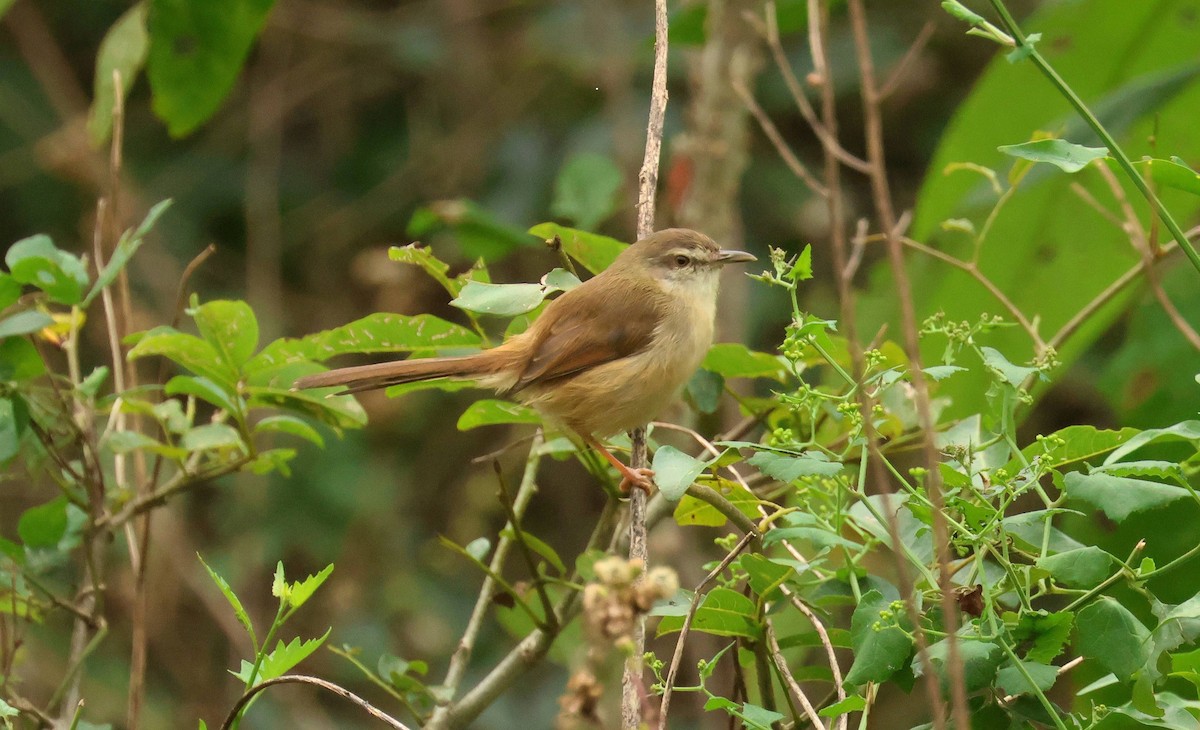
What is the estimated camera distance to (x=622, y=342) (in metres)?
3.69

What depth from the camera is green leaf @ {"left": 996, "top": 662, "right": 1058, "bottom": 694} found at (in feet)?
5.10

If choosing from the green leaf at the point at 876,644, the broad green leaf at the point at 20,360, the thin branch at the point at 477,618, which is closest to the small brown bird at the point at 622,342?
the thin branch at the point at 477,618

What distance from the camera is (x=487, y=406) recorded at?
8.18 feet

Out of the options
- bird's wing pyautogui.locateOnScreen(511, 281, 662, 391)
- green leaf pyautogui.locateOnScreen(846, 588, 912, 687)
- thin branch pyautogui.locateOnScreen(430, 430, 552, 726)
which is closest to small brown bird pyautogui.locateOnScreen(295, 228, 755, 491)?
bird's wing pyautogui.locateOnScreen(511, 281, 662, 391)

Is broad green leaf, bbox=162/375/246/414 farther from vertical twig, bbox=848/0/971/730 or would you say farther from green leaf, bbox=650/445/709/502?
vertical twig, bbox=848/0/971/730

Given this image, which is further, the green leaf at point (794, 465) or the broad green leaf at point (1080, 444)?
the broad green leaf at point (1080, 444)

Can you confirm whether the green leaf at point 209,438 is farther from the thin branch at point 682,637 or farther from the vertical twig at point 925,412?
the vertical twig at point 925,412

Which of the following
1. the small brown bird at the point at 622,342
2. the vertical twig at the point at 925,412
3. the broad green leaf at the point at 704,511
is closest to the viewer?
the vertical twig at the point at 925,412

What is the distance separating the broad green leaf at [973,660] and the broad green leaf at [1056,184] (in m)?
1.39

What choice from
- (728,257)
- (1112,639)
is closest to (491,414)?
(1112,639)

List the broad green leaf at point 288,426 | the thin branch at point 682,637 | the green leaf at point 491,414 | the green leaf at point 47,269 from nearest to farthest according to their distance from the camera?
1. the thin branch at point 682,637
2. the green leaf at point 47,269
3. the broad green leaf at point 288,426
4. the green leaf at point 491,414

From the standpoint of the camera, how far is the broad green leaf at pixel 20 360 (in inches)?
90.4

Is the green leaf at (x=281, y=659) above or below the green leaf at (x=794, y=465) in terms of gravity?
below

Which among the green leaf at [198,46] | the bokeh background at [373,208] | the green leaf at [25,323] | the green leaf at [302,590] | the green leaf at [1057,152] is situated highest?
the green leaf at [198,46]
